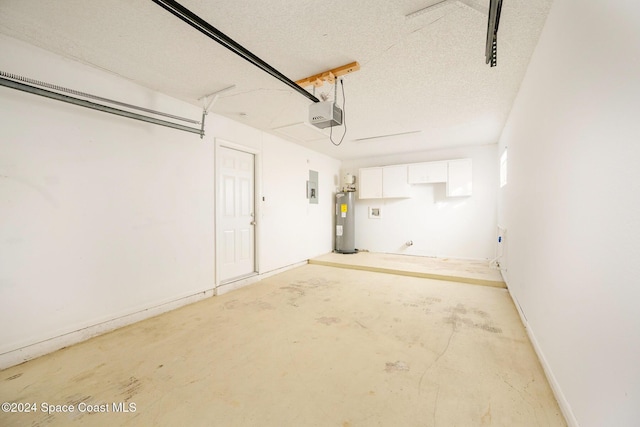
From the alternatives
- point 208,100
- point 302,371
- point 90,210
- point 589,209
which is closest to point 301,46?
point 208,100

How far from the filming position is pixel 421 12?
5.47 feet

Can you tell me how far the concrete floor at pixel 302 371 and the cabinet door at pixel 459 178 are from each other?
2.85m

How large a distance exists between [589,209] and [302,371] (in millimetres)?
1961

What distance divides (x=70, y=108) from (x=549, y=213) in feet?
13.1

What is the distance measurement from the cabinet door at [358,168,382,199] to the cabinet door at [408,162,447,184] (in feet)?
2.47

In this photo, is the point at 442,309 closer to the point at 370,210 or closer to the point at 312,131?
the point at 312,131

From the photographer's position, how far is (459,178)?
526cm

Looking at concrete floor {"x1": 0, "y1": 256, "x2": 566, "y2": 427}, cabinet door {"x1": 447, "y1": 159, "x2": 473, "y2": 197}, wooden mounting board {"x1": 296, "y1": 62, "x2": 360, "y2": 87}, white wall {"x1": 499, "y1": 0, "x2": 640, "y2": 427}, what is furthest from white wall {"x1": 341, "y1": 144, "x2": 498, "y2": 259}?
wooden mounting board {"x1": 296, "y1": 62, "x2": 360, "y2": 87}

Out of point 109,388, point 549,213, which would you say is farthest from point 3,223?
point 549,213

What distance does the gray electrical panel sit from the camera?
616 cm

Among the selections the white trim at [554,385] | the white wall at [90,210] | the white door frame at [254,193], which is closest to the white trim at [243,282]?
the white door frame at [254,193]

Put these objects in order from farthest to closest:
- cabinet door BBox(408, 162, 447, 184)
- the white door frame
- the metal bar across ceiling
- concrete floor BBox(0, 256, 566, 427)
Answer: cabinet door BBox(408, 162, 447, 184)
the white door frame
the metal bar across ceiling
concrete floor BBox(0, 256, 566, 427)

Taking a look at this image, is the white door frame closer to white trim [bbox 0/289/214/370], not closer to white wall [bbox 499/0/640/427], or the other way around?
white trim [bbox 0/289/214/370]

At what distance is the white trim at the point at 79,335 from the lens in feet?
6.26
